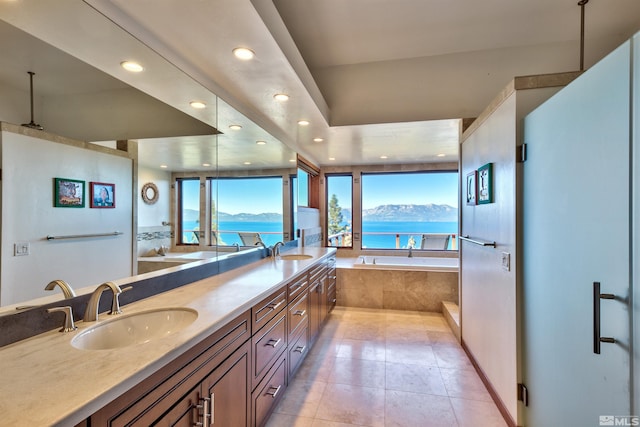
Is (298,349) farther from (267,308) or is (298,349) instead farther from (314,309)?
(267,308)

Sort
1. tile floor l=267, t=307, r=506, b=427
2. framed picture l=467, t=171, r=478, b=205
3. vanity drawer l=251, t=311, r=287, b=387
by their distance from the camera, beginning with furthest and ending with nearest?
framed picture l=467, t=171, r=478, b=205, tile floor l=267, t=307, r=506, b=427, vanity drawer l=251, t=311, r=287, b=387

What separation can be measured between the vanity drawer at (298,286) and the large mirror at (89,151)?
0.75 metres

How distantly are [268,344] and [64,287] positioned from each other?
1111 mm

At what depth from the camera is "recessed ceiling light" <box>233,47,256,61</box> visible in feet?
5.61

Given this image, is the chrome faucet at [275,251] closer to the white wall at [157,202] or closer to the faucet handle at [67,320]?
the white wall at [157,202]

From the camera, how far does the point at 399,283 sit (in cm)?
425

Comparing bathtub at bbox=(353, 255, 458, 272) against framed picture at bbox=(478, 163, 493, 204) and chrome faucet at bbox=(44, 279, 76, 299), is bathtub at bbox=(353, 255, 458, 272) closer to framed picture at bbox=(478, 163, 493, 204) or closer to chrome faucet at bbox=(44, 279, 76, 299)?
framed picture at bbox=(478, 163, 493, 204)

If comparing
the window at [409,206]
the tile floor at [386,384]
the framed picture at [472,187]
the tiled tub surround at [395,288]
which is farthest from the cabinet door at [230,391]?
the window at [409,206]

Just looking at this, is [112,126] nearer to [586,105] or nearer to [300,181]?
[586,105]

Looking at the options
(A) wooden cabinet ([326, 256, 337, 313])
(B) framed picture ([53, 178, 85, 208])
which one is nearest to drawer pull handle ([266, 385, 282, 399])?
(B) framed picture ([53, 178, 85, 208])

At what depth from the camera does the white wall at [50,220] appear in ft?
3.43

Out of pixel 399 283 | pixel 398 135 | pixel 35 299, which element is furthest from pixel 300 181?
pixel 35 299

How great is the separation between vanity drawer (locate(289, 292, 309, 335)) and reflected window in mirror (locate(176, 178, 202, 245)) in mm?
921

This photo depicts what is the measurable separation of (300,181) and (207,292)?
9.36 feet
